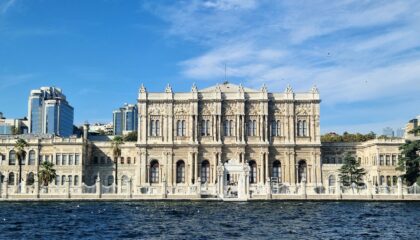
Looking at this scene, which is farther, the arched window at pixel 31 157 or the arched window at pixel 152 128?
the arched window at pixel 31 157

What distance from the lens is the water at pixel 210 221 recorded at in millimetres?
31156

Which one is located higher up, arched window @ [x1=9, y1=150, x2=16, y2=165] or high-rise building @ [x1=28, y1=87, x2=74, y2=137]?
high-rise building @ [x1=28, y1=87, x2=74, y2=137]

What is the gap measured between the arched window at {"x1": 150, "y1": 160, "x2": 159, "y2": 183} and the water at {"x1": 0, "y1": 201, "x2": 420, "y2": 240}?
76.0 feet

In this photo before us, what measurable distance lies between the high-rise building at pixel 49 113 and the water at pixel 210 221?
123648 millimetres

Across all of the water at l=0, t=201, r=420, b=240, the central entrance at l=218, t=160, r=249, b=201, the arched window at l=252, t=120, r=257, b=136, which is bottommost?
the water at l=0, t=201, r=420, b=240

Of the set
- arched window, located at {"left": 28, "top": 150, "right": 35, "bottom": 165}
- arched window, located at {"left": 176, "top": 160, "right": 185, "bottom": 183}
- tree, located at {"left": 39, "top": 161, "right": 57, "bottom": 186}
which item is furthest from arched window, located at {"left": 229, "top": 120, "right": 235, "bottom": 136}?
arched window, located at {"left": 28, "top": 150, "right": 35, "bottom": 165}

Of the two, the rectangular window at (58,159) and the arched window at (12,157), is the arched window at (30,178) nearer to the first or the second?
the arched window at (12,157)

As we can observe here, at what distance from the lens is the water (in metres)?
31.2

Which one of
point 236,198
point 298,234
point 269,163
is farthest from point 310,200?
point 298,234

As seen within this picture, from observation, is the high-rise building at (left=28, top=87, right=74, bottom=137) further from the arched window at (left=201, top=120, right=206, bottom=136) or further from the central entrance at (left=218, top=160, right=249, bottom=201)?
the central entrance at (left=218, top=160, right=249, bottom=201)

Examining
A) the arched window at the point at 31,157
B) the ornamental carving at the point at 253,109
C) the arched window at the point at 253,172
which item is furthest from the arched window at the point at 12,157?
the ornamental carving at the point at 253,109

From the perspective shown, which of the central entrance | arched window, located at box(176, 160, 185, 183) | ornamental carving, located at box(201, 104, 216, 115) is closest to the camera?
the central entrance

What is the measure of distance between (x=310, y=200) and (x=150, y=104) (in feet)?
91.3

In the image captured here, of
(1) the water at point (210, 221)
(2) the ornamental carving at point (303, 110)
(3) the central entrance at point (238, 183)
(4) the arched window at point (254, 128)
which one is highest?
(2) the ornamental carving at point (303, 110)
